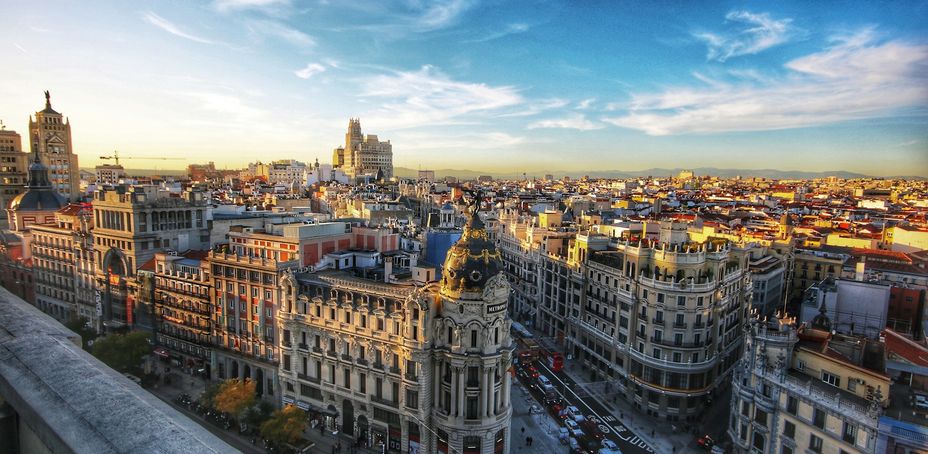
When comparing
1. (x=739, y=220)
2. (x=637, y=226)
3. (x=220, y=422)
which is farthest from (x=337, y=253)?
(x=739, y=220)

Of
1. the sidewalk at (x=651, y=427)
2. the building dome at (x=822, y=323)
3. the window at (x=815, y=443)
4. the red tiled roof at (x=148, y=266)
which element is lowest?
the sidewalk at (x=651, y=427)

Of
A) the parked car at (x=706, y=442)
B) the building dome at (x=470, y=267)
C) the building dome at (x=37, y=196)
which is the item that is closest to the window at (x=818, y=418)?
the parked car at (x=706, y=442)

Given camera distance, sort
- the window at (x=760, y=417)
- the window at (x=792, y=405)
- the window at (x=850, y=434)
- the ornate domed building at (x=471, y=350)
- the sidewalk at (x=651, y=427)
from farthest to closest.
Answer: the sidewalk at (x=651, y=427)
the ornate domed building at (x=471, y=350)
the window at (x=760, y=417)
the window at (x=792, y=405)
the window at (x=850, y=434)

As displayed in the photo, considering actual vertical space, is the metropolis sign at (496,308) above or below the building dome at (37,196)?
below

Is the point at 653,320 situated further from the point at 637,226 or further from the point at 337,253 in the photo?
the point at 337,253

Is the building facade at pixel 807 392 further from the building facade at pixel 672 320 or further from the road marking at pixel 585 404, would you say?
the building facade at pixel 672 320

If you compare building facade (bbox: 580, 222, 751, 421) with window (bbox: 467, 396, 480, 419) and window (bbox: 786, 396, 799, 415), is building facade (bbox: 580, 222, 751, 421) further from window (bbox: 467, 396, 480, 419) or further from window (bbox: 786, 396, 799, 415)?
window (bbox: 467, 396, 480, 419)
